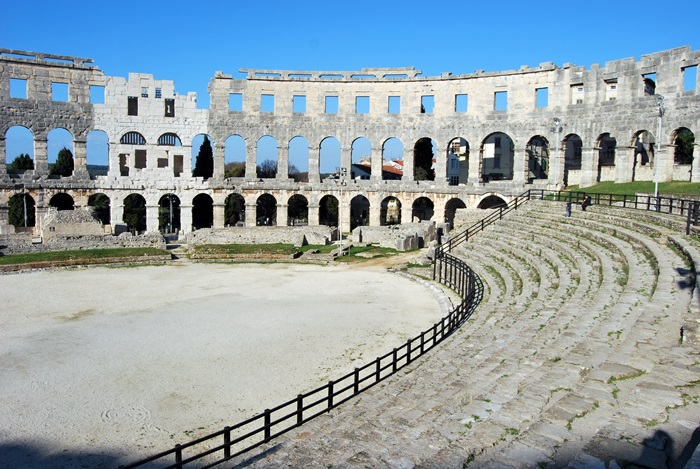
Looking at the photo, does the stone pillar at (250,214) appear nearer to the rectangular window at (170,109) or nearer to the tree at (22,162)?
the rectangular window at (170,109)

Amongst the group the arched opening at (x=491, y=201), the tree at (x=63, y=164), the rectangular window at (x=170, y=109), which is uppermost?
the rectangular window at (x=170, y=109)

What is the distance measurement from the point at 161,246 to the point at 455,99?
2362 cm

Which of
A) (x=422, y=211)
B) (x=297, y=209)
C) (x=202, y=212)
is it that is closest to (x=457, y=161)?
(x=422, y=211)

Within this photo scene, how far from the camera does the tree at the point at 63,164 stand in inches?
2229

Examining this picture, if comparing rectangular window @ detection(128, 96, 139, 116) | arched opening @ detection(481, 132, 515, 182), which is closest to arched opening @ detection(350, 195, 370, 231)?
arched opening @ detection(481, 132, 515, 182)

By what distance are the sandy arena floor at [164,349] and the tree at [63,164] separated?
33420 millimetres

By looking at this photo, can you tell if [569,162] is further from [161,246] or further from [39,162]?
[39,162]

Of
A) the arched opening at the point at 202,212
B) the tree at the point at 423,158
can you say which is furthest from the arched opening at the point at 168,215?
the tree at the point at 423,158

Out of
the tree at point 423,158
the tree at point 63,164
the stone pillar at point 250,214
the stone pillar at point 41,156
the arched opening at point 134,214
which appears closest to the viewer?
the stone pillar at point 41,156

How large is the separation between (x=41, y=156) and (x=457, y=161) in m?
39.4

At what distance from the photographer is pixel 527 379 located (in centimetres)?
907

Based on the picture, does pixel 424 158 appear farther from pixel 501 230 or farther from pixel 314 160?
pixel 501 230

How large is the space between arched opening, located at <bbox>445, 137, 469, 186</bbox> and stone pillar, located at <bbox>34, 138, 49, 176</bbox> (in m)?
33.8

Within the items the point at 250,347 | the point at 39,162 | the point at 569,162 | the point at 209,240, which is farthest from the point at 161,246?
the point at 569,162
